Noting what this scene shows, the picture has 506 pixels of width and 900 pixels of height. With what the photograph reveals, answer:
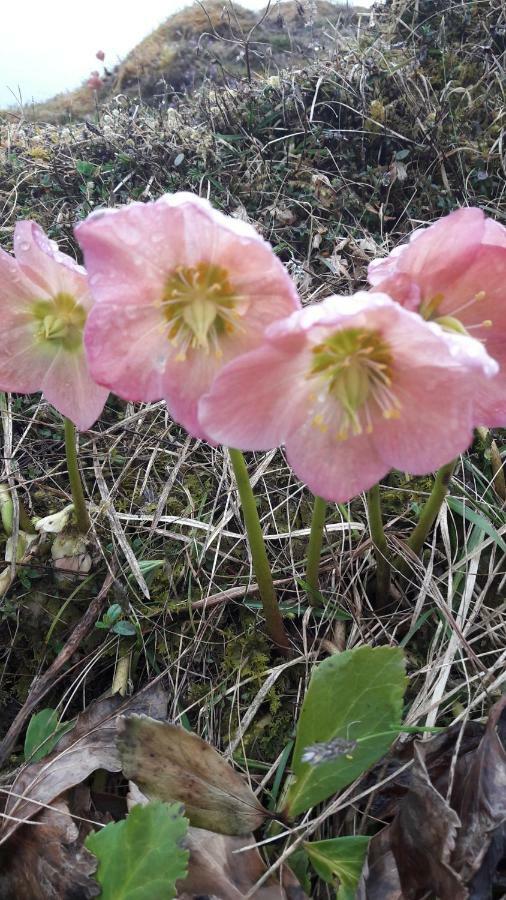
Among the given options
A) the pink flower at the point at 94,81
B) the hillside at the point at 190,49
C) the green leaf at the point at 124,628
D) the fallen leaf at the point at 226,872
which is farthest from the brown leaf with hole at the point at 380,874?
the pink flower at the point at 94,81

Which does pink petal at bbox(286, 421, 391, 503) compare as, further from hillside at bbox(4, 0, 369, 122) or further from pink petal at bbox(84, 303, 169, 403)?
hillside at bbox(4, 0, 369, 122)

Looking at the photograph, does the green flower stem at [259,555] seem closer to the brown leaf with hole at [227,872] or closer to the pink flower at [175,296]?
the pink flower at [175,296]

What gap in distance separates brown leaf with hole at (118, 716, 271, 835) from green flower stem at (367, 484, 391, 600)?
51 centimetres

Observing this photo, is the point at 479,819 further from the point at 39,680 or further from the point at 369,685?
the point at 39,680

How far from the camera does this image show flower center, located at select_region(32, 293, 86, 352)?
132cm

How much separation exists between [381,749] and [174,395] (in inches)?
26.1

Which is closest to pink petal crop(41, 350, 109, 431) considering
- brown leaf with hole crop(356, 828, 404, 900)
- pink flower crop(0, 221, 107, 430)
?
pink flower crop(0, 221, 107, 430)

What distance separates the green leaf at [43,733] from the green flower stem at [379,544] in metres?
0.70

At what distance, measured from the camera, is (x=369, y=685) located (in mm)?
1060

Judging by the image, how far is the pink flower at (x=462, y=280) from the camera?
0.96 metres

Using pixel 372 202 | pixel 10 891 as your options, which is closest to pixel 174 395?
pixel 10 891

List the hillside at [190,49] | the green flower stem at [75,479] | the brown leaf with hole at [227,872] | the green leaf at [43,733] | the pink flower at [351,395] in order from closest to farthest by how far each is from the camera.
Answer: the pink flower at [351,395] < the brown leaf with hole at [227,872] < the green leaf at [43,733] < the green flower stem at [75,479] < the hillside at [190,49]

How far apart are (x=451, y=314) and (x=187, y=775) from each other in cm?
88

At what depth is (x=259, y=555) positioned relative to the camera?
4.05ft
